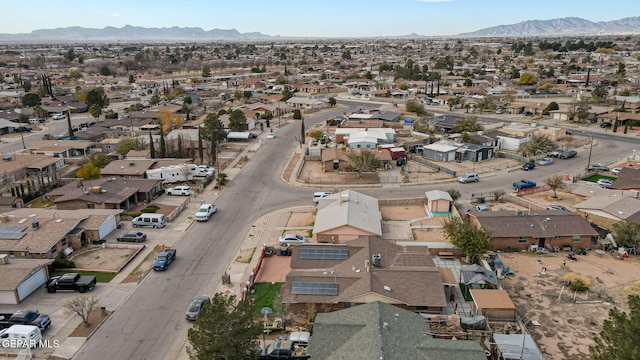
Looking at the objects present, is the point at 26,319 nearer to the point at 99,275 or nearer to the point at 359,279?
the point at 99,275

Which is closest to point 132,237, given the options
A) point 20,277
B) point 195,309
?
point 20,277

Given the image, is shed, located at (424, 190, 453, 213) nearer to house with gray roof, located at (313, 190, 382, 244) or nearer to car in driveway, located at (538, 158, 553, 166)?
house with gray roof, located at (313, 190, 382, 244)

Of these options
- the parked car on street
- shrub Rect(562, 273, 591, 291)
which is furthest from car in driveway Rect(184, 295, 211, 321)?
shrub Rect(562, 273, 591, 291)

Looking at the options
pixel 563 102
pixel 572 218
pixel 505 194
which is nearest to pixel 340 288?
pixel 572 218

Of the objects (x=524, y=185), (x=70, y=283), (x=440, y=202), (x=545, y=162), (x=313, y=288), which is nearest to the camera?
(x=313, y=288)

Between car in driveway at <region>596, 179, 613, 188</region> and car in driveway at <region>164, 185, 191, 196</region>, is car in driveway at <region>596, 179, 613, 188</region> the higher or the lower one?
the higher one
